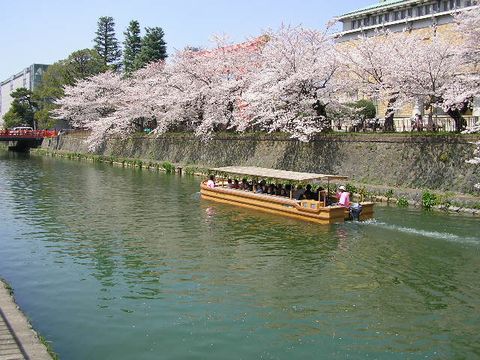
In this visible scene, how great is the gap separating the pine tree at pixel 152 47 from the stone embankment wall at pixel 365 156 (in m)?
24.2

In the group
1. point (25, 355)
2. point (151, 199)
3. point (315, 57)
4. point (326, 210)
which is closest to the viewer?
point (25, 355)

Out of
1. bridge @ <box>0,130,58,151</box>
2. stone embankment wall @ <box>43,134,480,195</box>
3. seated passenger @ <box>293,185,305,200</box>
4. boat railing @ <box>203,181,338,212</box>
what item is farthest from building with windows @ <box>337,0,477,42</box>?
bridge @ <box>0,130,58,151</box>

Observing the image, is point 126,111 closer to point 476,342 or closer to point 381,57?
point 381,57

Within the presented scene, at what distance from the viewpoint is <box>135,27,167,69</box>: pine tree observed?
70125 mm

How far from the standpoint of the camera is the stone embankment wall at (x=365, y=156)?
1083 inches

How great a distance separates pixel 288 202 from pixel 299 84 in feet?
45.9

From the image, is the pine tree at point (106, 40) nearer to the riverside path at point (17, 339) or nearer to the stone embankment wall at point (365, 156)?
the stone embankment wall at point (365, 156)

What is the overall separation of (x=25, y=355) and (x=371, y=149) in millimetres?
27217

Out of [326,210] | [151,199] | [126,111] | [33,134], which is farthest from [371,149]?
[33,134]

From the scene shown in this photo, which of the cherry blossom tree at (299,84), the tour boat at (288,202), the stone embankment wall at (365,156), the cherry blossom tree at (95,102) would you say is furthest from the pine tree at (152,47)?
the tour boat at (288,202)

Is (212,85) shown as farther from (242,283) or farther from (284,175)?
(242,283)

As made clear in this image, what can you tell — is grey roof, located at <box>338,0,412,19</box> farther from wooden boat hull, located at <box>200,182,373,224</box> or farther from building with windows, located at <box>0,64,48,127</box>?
building with windows, located at <box>0,64,48,127</box>

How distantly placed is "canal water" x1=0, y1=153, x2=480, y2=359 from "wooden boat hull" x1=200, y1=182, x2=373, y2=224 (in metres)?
0.59

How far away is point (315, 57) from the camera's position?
36.2 m
